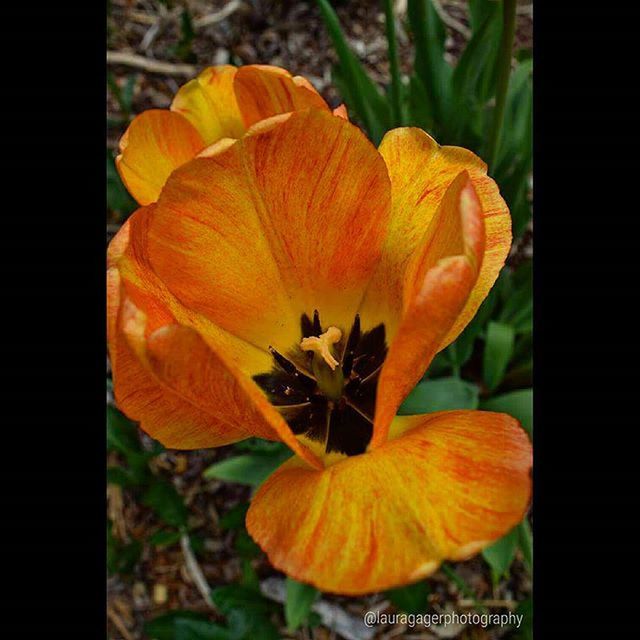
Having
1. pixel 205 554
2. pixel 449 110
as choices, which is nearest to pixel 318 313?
pixel 449 110

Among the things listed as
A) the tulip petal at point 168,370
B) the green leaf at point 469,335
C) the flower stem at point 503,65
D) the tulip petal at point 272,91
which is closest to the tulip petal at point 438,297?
the tulip petal at point 168,370

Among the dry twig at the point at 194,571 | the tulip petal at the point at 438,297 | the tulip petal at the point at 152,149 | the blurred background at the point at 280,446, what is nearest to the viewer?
the tulip petal at the point at 438,297

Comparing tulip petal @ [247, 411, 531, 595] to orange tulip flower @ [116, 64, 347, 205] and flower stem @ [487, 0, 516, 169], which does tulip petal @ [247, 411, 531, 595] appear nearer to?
orange tulip flower @ [116, 64, 347, 205]

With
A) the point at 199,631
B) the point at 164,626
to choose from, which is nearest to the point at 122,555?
the point at 164,626

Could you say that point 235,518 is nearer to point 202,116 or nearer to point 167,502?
point 167,502

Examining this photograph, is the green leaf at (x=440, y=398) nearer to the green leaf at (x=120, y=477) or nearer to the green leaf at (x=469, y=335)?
the green leaf at (x=469, y=335)

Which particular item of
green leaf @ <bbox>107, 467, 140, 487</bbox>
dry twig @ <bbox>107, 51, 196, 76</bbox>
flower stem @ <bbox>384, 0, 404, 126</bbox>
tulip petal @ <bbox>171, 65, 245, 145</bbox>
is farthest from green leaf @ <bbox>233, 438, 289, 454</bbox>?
dry twig @ <bbox>107, 51, 196, 76</bbox>
